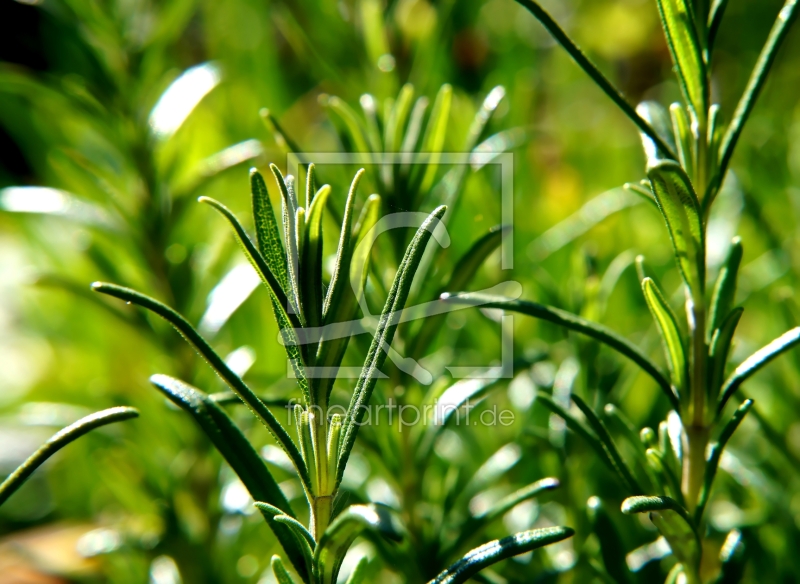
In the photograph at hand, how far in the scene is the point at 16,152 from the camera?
223cm

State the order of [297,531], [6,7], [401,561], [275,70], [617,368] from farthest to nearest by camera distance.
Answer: [6,7] < [275,70] < [617,368] < [401,561] < [297,531]

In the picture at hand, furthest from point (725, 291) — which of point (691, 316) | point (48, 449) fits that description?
point (48, 449)

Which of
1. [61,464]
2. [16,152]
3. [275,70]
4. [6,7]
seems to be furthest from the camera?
[16,152]

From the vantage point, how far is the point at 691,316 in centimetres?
46

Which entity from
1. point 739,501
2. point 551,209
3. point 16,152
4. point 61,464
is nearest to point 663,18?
point 739,501

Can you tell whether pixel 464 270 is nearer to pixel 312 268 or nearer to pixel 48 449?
pixel 312 268

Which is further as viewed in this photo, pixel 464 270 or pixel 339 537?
pixel 464 270

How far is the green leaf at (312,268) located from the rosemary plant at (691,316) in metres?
0.08

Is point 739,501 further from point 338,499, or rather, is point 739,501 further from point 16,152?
point 16,152

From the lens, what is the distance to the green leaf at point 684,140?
0.47 m

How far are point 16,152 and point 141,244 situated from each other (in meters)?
1.81

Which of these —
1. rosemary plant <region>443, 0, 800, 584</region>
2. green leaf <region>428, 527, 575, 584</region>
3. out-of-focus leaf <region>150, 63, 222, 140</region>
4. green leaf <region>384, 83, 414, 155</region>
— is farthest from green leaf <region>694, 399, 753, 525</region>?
out-of-focus leaf <region>150, 63, 222, 140</region>

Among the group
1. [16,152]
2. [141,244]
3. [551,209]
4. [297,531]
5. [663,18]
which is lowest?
[297,531]

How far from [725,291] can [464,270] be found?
0.18 m
